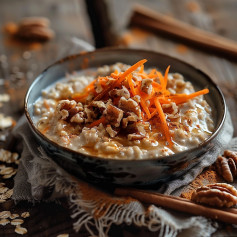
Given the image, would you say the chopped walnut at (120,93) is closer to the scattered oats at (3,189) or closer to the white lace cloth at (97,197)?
the white lace cloth at (97,197)

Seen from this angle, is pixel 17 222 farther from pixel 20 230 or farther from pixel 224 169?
pixel 224 169

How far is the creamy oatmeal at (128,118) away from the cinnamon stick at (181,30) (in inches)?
42.8

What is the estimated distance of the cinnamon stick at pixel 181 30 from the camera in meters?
3.11

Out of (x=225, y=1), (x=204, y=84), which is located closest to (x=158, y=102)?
(x=204, y=84)

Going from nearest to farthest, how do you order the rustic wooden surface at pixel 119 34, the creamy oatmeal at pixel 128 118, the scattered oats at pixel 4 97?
the creamy oatmeal at pixel 128 118 → the scattered oats at pixel 4 97 → the rustic wooden surface at pixel 119 34

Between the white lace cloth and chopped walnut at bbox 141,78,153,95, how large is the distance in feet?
1.54

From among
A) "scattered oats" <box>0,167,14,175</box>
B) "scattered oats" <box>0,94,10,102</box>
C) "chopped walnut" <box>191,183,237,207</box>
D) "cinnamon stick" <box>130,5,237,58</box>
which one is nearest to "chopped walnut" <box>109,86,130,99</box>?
"chopped walnut" <box>191,183,237,207</box>

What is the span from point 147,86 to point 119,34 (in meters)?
1.49

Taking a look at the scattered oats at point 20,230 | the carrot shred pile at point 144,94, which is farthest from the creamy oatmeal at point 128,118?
the scattered oats at point 20,230

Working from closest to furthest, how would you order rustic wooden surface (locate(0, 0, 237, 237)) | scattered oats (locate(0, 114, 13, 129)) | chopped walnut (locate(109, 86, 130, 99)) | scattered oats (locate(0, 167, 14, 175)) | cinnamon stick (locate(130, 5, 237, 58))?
chopped walnut (locate(109, 86, 130, 99)) < scattered oats (locate(0, 167, 14, 175)) < scattered oats (locate(0, 114, 13, 129)) < rustic wooden surface (locate(0, 0, 237, 237)) < cinnamon stick (locate(130, 5, 237, 58))

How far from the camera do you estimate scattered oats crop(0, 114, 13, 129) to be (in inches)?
96.6

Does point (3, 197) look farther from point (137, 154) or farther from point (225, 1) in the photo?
point (225, 1)

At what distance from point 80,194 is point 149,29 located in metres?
1.98

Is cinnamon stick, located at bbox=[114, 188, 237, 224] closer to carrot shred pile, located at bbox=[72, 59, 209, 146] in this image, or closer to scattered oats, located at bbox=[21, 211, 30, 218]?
carrot shred pile, located at bbox=[72, 59, 209, 146]
